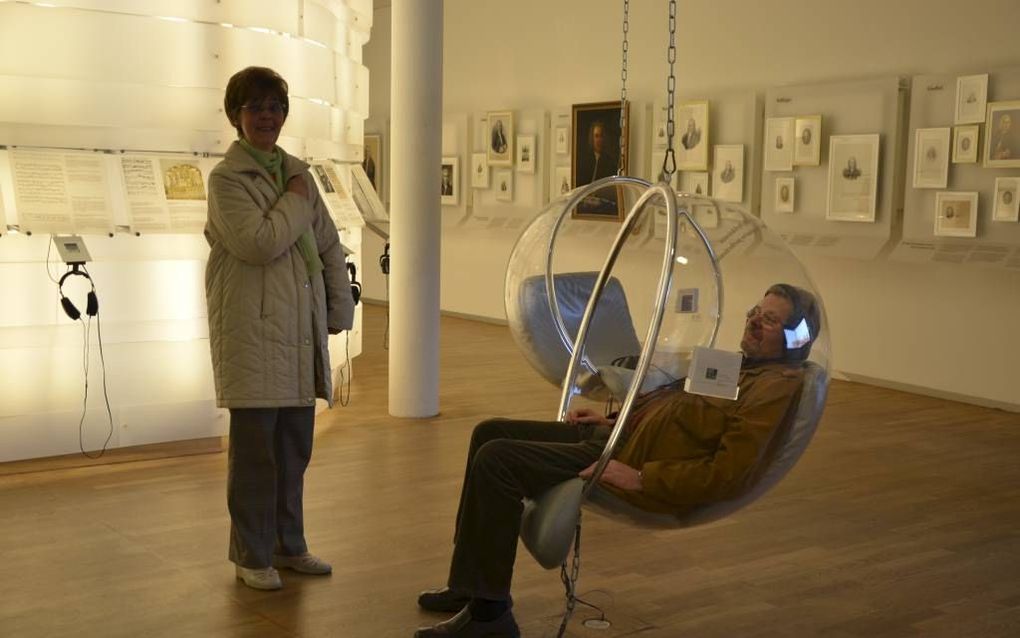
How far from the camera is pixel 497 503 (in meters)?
4.09

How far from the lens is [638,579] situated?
5.04 m

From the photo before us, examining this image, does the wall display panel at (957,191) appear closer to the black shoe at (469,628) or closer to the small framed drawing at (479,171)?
the small framed drawing at (479,171)

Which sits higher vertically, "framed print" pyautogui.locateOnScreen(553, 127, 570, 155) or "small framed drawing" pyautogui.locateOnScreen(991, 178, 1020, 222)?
"framed print" pyautogui.locateOnScreen(553, 127, 570, 155)

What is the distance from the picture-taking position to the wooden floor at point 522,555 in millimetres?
4551

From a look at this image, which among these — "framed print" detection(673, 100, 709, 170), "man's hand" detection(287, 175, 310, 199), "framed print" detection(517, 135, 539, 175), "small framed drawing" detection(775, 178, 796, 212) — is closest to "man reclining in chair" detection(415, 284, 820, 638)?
"man's hand" detection(287, 175, 310, 199)

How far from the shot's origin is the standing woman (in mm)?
4566

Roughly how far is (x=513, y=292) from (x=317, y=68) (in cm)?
215

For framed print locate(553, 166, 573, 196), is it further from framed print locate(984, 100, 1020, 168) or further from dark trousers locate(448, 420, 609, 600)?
Result: dark trousers locate(448, 420, 609, 600)

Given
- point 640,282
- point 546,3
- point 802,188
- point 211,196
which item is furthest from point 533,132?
point 211,196

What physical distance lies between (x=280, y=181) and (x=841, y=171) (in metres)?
6.64

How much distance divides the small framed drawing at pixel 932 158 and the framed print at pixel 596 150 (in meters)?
3.50

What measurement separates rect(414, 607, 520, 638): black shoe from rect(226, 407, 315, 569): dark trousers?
2.87 ft

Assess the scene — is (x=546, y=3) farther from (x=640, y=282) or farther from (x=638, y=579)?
(x=638, y=579)

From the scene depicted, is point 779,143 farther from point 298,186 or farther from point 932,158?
point 298,186
